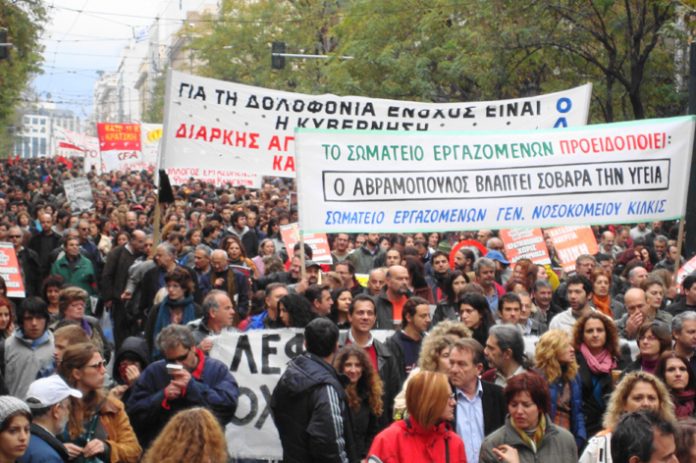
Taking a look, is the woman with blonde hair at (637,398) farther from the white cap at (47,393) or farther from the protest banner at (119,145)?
the protest banner at (119,145)

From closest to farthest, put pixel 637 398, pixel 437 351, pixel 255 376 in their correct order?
pixel 637 398
pixel 437 351
pixel 255 376

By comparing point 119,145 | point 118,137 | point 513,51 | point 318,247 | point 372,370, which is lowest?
point 372,370

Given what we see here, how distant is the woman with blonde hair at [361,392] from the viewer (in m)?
7.73

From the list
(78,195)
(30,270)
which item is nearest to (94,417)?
(30,270)

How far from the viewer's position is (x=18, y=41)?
43500 mm

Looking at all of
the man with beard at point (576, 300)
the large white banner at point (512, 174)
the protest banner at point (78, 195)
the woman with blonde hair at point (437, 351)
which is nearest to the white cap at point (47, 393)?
the woman with blonde hair at point (437, 351)

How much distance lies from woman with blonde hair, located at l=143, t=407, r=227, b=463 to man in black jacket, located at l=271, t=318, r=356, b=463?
158cm

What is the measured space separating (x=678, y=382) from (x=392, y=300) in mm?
3721

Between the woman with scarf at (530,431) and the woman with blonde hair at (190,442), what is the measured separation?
1.42 metres

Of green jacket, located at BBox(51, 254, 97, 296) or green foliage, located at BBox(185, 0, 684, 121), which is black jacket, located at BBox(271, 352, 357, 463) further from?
green foliage, located at BBox(185, 0, 684, 121)

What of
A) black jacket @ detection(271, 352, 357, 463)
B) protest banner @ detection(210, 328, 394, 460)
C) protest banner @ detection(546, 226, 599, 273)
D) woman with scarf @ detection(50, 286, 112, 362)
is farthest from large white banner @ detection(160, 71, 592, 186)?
black jacket @ detection(271, 352, 357, 463)

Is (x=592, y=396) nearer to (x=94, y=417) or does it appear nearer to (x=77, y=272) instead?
(x=94, y=417)

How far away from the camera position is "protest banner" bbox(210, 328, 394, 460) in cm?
884

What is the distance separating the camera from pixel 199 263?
44.3ft
